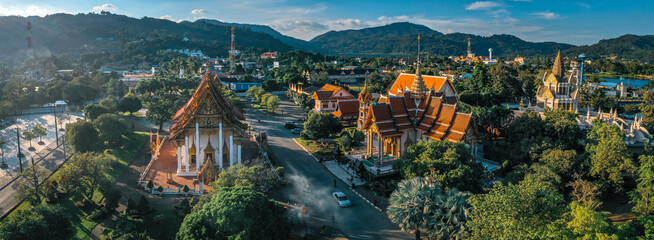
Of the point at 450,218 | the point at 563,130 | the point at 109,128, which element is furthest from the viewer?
the point at 109,128

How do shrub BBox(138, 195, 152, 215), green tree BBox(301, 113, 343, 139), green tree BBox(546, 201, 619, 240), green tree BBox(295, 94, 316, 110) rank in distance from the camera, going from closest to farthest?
green tree BBox(546, 201, 619, 240)
shrub BBox(138, 195, 152, 215)
green tree BBox(301, 113, 343, 139)
green tree BBox(295, 94, 316, 110)

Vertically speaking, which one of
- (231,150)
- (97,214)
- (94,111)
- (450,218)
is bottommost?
(97,214)

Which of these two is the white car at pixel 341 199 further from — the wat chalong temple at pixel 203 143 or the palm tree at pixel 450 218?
the wat chalong temple at pixel 203 143

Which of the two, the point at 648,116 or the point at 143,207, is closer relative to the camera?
the point at 143,207

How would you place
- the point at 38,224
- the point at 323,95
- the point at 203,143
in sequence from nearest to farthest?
the point at 38,224
the point at 203,143
the point at 323,95

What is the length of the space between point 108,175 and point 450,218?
2703 cm

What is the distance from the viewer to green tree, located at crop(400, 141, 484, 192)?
25625mm

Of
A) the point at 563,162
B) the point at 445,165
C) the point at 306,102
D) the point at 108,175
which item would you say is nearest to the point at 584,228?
the point at 445,165

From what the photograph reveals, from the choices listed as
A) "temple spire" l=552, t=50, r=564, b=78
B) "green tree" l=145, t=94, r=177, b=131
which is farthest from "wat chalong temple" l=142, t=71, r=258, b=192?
"temple spire" l=552, t=50, r=564, b=78

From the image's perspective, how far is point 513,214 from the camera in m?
17.5

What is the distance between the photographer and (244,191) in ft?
70.4

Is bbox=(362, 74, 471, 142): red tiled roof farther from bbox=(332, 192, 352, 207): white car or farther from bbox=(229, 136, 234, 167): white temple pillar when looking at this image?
bbox=(229, 136, 234, 167): white temple pillar

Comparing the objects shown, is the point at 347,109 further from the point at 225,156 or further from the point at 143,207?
the point at 143,207

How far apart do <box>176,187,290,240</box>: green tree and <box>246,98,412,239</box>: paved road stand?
217 inches
